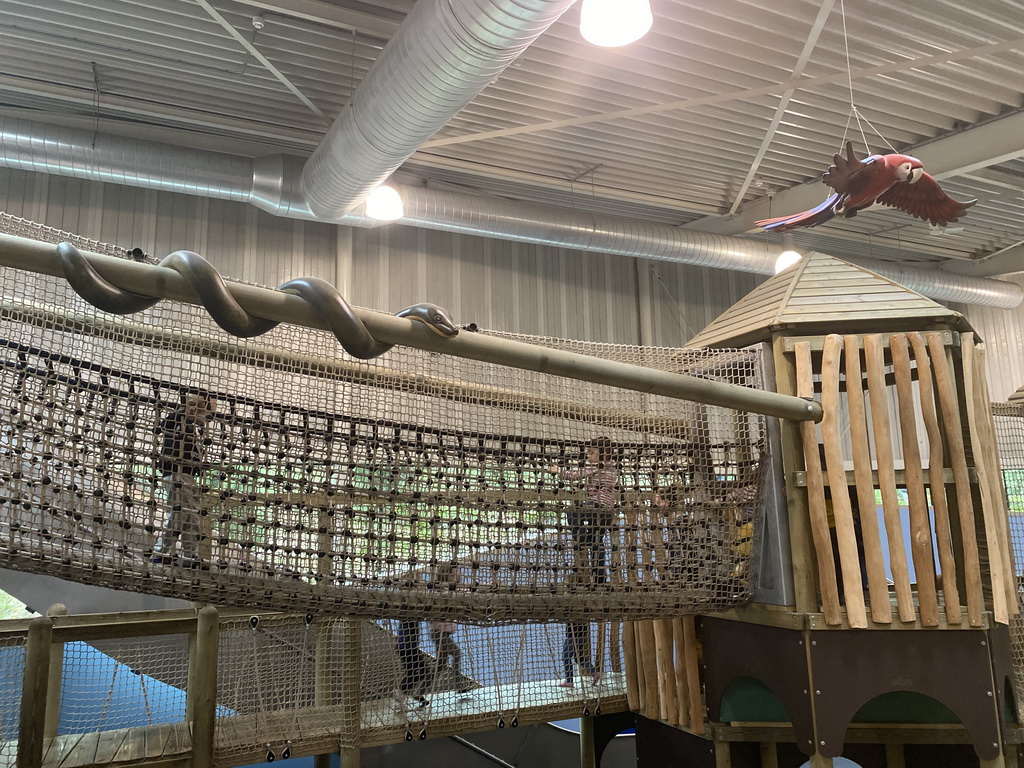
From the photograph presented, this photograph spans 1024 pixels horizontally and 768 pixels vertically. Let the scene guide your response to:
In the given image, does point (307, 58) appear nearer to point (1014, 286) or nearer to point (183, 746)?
point (183, 746)

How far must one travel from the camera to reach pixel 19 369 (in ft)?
5.18

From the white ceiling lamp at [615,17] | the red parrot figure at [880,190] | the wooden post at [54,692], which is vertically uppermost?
the white ceiling lamp at [615,17]

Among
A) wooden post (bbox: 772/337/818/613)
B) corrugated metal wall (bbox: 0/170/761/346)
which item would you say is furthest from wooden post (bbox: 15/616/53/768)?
corrugated metal wall (bbox: 0/170/761/346)

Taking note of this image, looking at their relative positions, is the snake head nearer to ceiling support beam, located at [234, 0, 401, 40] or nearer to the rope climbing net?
the rope climbing net

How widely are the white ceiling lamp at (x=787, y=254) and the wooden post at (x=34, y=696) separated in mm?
7253

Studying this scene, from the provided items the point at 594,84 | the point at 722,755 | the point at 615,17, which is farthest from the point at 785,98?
the point at 722,755

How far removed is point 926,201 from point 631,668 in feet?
→ 12.4

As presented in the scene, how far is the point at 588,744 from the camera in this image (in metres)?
3.83

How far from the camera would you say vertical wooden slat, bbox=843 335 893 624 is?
2393mm

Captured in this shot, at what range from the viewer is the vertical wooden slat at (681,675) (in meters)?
2.92

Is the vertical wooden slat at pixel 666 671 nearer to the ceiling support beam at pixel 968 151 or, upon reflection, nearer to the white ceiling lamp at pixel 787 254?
the white ceiling lamp at pixel 787 254

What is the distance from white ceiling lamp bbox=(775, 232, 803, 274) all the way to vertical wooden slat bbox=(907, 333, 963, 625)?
5.78m

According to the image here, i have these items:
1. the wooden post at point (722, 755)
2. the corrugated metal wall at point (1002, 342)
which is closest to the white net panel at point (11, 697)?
the wooden post at point (722, 755)

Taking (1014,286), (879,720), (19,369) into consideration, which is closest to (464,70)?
(19,369)
